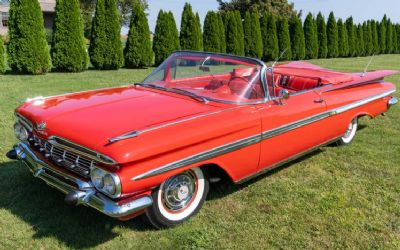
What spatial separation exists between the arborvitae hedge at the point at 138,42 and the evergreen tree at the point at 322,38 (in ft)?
35.5

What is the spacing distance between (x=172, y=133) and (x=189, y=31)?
40.4 feet

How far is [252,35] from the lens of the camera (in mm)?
16938

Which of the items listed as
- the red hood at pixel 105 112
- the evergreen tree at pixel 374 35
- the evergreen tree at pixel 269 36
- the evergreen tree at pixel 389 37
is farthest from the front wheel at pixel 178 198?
the evergreen tree at pixel 389 37

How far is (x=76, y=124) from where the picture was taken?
2.94 meters

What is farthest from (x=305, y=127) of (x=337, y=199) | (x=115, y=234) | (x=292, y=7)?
(x=292, y=7)

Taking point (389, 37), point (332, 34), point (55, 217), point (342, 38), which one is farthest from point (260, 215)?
point (389, 37)

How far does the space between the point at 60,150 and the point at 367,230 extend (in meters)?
2.56

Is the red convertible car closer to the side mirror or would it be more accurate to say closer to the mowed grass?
the side mirror

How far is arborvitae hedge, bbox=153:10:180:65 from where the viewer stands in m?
13.9

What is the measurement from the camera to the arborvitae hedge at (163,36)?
13914mm

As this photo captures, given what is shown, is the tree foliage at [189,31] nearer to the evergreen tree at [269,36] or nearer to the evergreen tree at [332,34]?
the evergreen tree at [269,36]

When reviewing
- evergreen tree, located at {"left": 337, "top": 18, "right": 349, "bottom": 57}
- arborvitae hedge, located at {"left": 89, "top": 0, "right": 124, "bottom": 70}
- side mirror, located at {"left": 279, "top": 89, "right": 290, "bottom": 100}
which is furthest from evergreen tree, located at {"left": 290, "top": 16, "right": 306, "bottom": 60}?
side mirror, located at {"left": 279, "top": 89, "right": 290, "bottom": 100}

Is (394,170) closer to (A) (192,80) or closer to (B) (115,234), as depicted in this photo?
(A) (192,80)

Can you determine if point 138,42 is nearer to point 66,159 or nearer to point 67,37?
point 67,37
